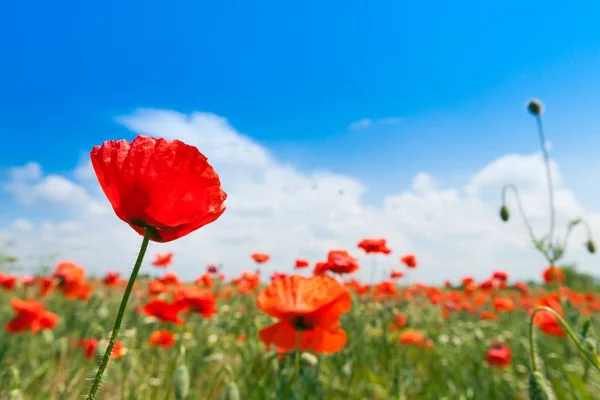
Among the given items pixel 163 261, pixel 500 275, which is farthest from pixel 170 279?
pixel 500 275

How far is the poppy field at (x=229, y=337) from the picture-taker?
0.88 metres

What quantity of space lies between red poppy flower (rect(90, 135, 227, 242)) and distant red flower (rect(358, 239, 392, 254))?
282 centimetres

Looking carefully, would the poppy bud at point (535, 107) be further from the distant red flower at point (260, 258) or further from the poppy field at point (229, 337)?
the distant red flower at point (260, 258)

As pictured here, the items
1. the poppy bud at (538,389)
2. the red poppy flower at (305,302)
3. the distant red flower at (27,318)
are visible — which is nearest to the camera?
the poppy bud at (538,389)

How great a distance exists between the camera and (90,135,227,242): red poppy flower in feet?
2.85

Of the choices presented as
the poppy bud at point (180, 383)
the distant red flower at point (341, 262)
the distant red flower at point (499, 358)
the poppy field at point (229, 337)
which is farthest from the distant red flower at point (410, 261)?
the poppy bud at point (180, 383)

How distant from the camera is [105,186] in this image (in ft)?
2.93

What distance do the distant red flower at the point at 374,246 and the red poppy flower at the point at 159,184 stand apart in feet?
9.25

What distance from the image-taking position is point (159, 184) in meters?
0.87

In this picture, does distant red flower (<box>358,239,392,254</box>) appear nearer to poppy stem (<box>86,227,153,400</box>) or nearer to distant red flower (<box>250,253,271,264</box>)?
distant red flower (<box>250,253,271,264</box>)

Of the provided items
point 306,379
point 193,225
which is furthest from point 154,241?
point 306,379

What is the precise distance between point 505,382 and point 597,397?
4.45 ft

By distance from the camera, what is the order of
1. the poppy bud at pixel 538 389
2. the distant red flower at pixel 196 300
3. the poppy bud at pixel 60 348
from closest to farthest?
the poppy bud at pixel 538 389 < the distant red flower at pixel 196 300 < the poppy bud at pixel 60 348

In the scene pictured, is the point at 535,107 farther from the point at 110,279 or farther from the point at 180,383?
the point at 110,279
